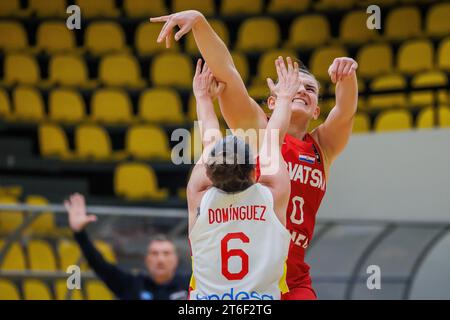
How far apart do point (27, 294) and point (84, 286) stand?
466 millimetres

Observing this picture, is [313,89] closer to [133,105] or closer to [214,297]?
[214,297]

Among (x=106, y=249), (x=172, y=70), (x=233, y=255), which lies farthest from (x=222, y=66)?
(x=172, y=70)

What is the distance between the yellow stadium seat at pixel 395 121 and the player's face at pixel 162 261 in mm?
4941

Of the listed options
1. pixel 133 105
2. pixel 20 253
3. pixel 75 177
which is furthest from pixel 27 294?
pixel 133 105

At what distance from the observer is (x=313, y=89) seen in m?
5.49

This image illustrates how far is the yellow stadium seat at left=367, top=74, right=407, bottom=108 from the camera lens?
42.8ft

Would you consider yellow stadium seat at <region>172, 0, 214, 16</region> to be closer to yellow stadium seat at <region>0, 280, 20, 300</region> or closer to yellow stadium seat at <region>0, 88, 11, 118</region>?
yellow stadium seat at <region>0, 88, 11, 118</region>

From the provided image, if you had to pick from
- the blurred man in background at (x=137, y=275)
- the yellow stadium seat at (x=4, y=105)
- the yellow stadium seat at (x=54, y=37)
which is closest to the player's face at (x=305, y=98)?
the blurred man in background at (x=137, y=275)

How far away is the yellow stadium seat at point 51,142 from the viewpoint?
13.3m

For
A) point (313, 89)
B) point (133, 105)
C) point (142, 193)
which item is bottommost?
point (142, 193)

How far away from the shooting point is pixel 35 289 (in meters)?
8.55

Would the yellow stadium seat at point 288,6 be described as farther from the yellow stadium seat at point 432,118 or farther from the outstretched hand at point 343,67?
the outstretched hand at point 343,67

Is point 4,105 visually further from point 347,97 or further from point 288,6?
point 347,97

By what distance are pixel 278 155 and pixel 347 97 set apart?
37.3 inches
